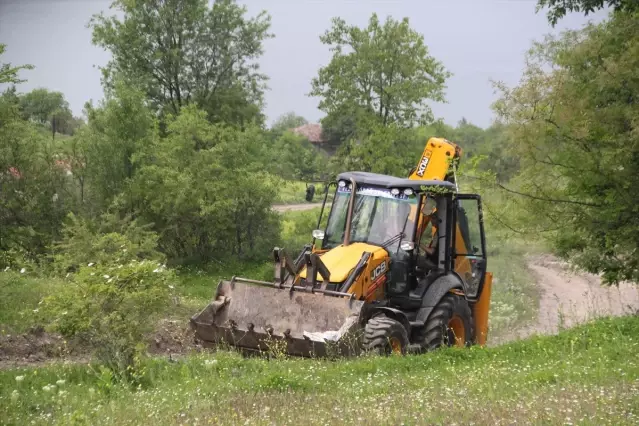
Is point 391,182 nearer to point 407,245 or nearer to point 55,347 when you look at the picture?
point 407,245

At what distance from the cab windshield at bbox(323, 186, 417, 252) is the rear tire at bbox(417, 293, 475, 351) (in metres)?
1.26

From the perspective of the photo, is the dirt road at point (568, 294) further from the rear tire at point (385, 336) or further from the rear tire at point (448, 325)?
the rear tire at point (385, 336)

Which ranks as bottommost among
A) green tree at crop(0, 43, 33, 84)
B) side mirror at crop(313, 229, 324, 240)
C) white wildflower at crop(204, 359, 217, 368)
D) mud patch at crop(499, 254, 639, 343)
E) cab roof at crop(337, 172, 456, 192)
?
mud patch at crop(499, 254, 639, 343)

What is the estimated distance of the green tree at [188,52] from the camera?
35.7 meters

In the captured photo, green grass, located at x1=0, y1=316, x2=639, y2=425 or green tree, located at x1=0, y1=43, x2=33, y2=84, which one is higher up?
green tree, located at x1=0, y1=43, x2=33, y2=84

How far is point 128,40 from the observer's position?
1406 inches

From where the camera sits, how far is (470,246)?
1461cm

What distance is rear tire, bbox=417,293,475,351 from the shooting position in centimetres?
1252

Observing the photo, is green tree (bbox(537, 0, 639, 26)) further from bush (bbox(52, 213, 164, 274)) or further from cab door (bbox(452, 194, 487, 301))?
bush (bbox(52, 213, 164, 274))

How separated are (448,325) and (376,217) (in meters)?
2.14

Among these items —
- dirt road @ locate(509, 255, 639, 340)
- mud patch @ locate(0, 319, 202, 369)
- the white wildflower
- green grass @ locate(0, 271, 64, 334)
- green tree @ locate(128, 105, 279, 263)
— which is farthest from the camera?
green tree @ locate(128, 105, 279, 263)

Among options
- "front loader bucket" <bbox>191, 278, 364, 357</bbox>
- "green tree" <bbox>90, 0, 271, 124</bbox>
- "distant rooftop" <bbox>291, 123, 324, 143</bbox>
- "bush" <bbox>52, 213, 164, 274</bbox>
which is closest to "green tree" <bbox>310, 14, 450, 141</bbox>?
"green tree" <bbox>90, 0, 271, 124</bbox>

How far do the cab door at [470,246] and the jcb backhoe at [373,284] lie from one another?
0.02 m

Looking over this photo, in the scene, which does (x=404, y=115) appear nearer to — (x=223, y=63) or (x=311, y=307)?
(x=223, y=63)
